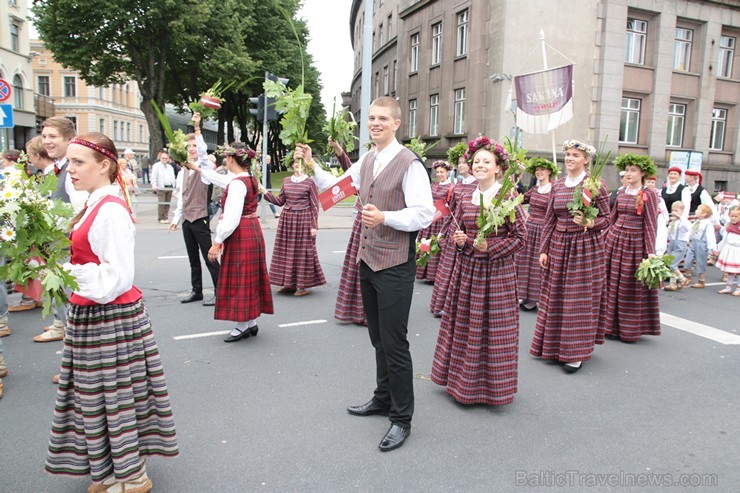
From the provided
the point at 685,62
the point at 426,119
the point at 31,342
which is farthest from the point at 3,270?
the point at 685,62

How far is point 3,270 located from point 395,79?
33.3 metres

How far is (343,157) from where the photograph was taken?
14.5 feet

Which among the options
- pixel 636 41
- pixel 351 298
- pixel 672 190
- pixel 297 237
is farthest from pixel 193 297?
pixel 636 41

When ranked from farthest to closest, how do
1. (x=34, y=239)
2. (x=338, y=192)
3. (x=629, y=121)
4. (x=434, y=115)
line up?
(x=434, y=115) → (x=629, y=121) → (x=338, y=192) → (x=34, y=239)

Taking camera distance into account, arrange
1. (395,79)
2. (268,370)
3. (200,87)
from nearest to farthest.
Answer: (268,370) → (200,87) → (395,79)

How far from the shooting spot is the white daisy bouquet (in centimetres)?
256

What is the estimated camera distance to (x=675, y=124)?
86.6 feet

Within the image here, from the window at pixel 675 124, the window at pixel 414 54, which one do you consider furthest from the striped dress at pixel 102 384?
the window at pixel 414 54

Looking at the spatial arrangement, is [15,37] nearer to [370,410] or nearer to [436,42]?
[436,42]

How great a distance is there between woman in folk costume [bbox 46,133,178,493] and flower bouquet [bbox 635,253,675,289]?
16.9 feet

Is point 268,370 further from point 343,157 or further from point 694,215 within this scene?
point 694,215

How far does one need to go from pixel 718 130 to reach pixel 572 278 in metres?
27.7

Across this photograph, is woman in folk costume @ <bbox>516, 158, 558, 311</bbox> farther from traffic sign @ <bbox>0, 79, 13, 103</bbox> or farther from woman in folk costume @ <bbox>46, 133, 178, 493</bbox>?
traffic sign @ <bbox>0, 79, 13, 103</bbox>

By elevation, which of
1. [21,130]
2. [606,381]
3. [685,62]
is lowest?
[606,381]
